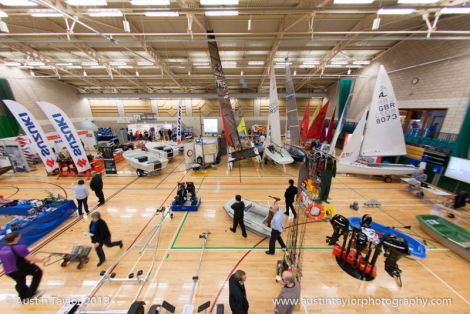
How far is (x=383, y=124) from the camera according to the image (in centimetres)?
713

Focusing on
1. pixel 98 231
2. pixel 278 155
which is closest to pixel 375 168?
pixel 278 155

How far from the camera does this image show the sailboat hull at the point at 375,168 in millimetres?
8648

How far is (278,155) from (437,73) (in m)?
9.88

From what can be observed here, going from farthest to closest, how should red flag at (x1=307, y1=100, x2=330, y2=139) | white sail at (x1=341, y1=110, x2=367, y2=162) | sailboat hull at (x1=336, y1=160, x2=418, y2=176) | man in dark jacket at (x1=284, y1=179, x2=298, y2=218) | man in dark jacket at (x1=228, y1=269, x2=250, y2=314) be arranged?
red flag at (x1=307, y1=100, x2=330, y2=139) → sailboat hull at (x1=336, y1=160, x2=418, y2=176) → white sail at (x1=341, y1=110, x2=367, y2=162) → man in dark jacket at (x1=284, y1=179, x2=298, y2=218) → man in dark jacket at (x1=228, y1=269, x2=250, y2=314)

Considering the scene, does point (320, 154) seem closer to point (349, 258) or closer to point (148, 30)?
point (349, 258)

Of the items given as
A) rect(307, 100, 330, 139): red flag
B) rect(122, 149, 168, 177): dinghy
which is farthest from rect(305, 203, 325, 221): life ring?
rect(307, 100, 330, 139): red flag

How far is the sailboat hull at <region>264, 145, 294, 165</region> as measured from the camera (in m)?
9.54

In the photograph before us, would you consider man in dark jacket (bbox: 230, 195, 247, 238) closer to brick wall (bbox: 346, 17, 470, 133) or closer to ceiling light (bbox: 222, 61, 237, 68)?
brick wall (bbox: 346, 17, 470, 133)

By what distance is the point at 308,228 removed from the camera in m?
5.58

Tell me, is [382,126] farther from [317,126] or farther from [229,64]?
[229,64]

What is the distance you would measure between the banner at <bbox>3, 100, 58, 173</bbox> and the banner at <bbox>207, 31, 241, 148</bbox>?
914cm

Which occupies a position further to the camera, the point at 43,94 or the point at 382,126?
the point at 43,94

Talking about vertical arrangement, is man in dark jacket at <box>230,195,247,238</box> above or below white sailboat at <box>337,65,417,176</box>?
below

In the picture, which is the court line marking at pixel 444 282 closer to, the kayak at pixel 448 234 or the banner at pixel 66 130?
the kayak at pixel 448 234
